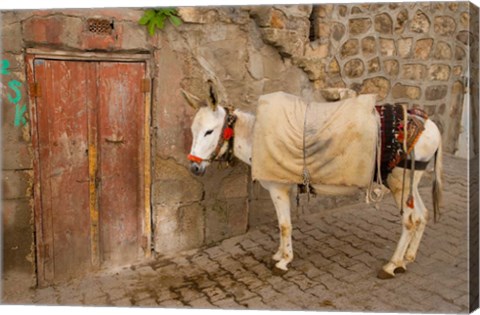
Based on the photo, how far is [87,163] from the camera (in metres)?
4.20

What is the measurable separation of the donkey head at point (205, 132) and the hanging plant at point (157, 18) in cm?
68

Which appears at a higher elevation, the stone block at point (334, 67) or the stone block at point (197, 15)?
the stone block at point (197, 15)

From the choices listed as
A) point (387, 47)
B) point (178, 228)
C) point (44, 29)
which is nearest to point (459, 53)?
point (387, 47)

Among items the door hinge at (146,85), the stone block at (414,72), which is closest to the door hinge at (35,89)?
the door hinge at (146,85)

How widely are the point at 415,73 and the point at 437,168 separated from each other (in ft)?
3.59

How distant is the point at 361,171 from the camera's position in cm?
375

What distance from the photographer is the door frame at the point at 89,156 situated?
3854mm

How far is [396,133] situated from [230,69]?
1.69 meters

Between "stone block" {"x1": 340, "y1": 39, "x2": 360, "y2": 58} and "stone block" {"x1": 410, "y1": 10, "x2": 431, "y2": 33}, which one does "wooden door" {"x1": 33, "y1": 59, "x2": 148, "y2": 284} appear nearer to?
Result: "stone block" {"x1": 340, "y1": 39, "x2": 360, "y2": 58}

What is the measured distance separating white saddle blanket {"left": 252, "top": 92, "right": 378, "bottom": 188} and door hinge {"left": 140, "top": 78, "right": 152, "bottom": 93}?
104 cm

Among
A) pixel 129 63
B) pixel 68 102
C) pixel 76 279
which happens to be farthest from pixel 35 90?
pixel 76 279

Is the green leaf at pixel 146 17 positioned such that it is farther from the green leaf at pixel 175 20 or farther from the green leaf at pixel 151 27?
the green leaf at pixel 175 20

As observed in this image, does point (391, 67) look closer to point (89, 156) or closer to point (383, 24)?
point (383, 24)

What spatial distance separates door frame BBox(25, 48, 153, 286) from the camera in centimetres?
385
